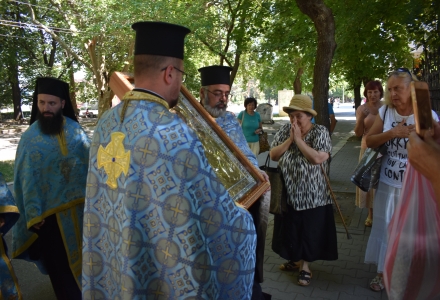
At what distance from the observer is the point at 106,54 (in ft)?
79.3

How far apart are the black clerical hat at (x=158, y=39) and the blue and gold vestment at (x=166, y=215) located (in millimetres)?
228

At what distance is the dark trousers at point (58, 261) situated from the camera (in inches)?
155

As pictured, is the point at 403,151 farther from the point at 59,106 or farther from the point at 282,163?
the point at 59,106

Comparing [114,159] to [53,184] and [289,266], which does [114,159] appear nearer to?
[53,184]

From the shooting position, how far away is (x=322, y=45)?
6.88 meters

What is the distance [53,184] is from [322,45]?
4828 millimetres

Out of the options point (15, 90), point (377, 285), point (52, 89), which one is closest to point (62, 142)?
point (52, 89)

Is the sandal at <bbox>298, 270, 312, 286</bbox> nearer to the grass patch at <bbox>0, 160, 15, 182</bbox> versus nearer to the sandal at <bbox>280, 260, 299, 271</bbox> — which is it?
the sandal at <bbox>280, 260, 299, 271</bbox>

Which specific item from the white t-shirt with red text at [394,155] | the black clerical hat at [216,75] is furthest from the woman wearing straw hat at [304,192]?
the black clerical hat at [216,75]

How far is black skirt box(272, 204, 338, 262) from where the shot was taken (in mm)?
4371

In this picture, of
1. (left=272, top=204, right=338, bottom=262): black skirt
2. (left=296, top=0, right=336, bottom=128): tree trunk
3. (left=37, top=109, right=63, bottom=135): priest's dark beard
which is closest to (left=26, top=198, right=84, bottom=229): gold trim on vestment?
(left=37, top=109, right=63, bottom=135): priest's dark beard

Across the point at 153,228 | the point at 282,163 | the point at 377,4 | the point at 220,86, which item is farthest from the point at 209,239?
the point at 377,4

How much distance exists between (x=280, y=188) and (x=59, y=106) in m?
2.32

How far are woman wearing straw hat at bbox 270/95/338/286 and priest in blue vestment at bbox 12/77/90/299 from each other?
6.62 feet
